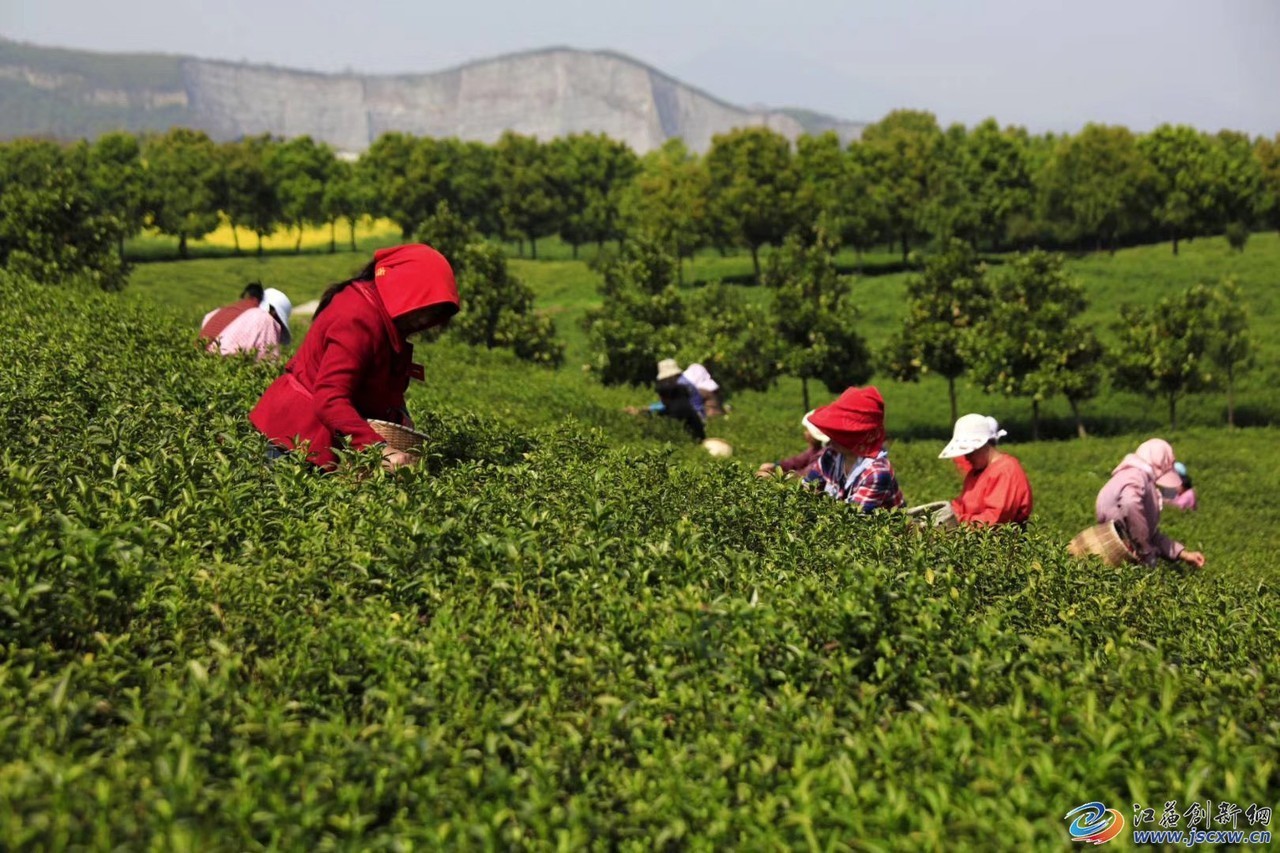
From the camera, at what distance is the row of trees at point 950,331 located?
2953 centimetres

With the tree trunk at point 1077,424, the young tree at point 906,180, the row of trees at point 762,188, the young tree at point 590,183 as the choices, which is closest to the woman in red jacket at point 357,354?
the tree trunk at point 1077,424

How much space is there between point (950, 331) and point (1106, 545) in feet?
83.9

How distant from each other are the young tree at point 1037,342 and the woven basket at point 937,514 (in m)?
25.1

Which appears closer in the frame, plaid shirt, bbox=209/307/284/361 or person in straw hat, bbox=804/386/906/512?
person in straw hat, bbox=804/386/906/512

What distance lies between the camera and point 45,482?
5.16m

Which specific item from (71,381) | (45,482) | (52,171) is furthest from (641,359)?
(45,482)

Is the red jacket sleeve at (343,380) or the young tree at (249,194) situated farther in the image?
the young tree at (249,194)

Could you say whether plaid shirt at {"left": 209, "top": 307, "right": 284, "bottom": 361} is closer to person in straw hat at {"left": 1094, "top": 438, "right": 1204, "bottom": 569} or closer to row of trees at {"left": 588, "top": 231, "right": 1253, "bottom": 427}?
person in straw hat at {"left": 1094, "top": 438, "right": 1204, "bottom": 569}

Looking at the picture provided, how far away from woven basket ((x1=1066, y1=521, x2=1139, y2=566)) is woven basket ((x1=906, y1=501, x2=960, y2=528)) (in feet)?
3.31

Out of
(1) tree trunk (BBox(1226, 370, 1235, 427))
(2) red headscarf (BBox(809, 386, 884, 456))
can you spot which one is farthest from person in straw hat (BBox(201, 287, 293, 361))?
(1) tree trunk (BBox(1226, 370, 1235, 427))

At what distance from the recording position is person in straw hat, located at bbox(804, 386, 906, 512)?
7.44 metres

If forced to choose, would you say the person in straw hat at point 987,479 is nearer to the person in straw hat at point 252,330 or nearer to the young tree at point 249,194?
the person in straw hat at point 252,330

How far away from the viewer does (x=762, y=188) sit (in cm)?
6881

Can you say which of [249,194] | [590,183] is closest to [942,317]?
[590,183]
